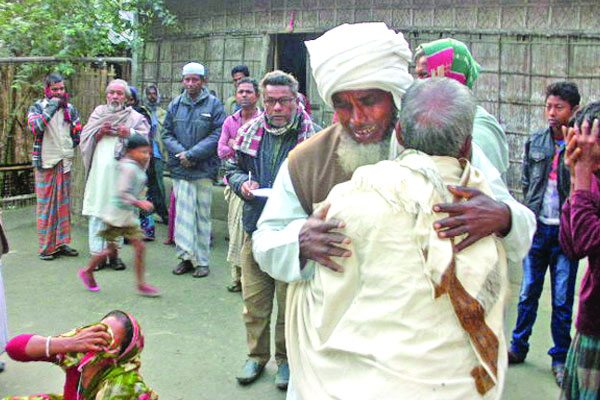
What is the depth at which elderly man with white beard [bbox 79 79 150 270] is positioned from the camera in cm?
670

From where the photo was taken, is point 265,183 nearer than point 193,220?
Yes

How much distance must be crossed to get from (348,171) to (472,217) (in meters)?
0.62

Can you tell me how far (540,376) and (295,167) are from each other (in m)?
2.93

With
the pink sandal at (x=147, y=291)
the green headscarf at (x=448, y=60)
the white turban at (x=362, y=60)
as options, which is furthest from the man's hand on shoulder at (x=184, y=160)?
the white turban at (x=362, y=60)

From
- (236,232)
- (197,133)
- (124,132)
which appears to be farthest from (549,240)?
(124,132)

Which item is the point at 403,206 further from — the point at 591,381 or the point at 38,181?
the point at 38,181

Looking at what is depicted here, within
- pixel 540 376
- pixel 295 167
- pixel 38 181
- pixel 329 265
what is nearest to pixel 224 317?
pixel 540 376

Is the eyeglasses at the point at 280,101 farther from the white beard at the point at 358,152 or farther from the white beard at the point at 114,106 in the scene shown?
the white beard at the point at 114,106

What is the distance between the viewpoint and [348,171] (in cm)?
236

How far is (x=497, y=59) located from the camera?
7.52 m

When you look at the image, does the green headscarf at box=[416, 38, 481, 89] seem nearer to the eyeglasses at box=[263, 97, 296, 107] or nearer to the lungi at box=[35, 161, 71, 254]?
the eyeglasses at box=[263, 97, 296, 107]

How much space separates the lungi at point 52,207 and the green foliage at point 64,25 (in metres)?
2.34

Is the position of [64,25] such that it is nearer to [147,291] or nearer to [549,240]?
[147,291]

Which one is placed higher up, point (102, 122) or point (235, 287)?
point (102, 122)
